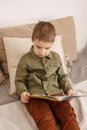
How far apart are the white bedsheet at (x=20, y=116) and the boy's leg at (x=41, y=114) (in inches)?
1.7

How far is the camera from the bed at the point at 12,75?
131cm

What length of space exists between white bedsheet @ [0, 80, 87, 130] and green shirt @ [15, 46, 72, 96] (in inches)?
4.1

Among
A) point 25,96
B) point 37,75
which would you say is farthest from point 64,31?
point 25,96

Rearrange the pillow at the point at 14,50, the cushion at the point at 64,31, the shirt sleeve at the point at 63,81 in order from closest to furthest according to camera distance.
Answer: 1. the shirt sleeve at the point at 63,81
2. the pillow at the point at 14,50
3. the cushion at the point at 64,31

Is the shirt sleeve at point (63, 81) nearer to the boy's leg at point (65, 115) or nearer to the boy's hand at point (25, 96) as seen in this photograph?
the boy's leg at point (65, 115)

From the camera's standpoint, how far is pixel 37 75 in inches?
55.5

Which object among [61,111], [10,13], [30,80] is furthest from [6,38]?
[61,111]

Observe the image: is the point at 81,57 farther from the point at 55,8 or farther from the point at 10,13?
the point at 10,13

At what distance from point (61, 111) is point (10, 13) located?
2.90ft

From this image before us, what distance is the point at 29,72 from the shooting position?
1419mm

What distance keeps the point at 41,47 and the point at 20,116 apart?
1.37 ft

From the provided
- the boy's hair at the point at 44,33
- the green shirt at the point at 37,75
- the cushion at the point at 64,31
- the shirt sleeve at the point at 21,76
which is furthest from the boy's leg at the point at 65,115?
the cushion at the point at 64,31

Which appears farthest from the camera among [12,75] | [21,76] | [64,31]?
[64,31]

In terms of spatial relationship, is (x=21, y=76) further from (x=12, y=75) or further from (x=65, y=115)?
(x=65, y=115)
